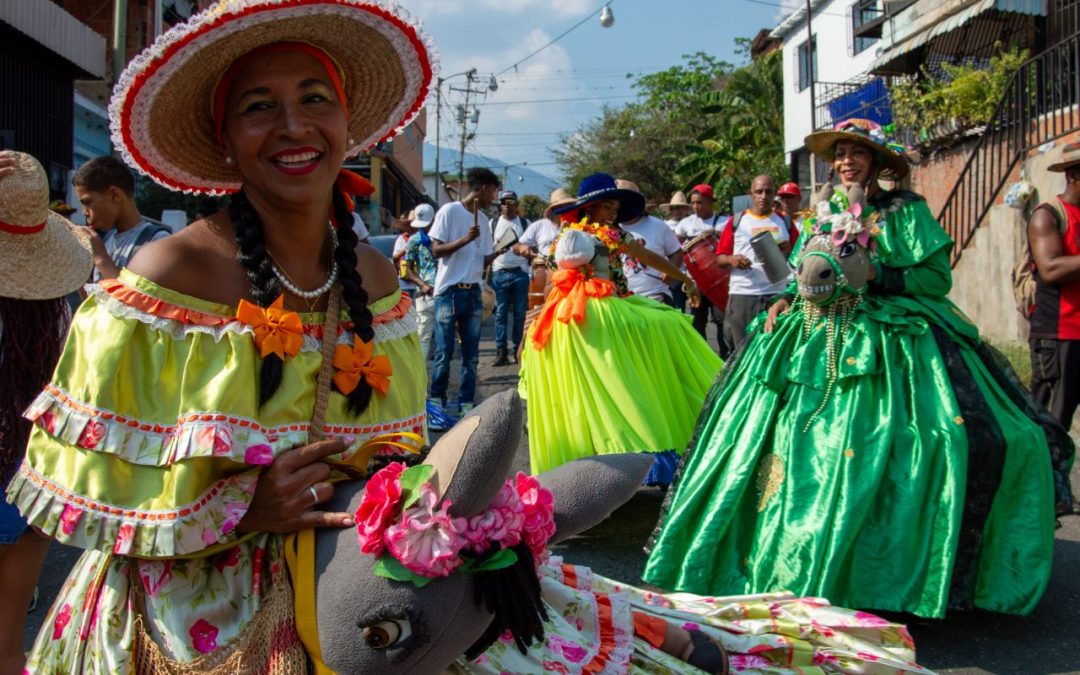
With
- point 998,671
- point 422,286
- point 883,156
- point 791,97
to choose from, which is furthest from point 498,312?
point 791,97

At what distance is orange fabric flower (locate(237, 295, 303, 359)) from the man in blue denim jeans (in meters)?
6.44

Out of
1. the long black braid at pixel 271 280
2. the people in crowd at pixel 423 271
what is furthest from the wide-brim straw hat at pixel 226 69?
the people in crowd at pixel 423 271

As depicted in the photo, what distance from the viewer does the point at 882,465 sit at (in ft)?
12.2

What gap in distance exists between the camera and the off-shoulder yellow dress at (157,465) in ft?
5.78

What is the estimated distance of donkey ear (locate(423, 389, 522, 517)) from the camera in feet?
5.21

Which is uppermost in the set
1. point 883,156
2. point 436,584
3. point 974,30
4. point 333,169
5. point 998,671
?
point 974,30

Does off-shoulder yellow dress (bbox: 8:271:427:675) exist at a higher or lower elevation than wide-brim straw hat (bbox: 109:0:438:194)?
lower

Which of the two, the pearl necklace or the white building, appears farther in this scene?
the white building

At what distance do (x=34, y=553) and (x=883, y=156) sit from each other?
3518 mm

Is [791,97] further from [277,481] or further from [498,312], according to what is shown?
[277,481]

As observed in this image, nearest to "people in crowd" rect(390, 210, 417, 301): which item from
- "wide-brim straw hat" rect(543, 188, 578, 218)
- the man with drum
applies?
"wide-brim straw hat" rect(543, 188, 578, 218)

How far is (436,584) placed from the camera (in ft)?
5.34

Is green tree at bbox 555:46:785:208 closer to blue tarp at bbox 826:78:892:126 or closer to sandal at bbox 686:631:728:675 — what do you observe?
blue tarp at bbox 826:78:892:126

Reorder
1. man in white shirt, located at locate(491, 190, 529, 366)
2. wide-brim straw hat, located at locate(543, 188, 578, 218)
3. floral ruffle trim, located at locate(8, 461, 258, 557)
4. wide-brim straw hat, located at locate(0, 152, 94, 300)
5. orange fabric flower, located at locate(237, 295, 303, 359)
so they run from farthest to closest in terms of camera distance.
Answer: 1. man in white shirt, located at locate(491, 190, 529, 366)
2. wide-brim straw hat, located at locate(543, 188, 578, 218)
3. wide-brim straw hat, located at locate(0, 152, 94, 300)
4. orange fabric flower, located at locate(237, 295, 303, 359)
5. floral ruffle trim, located at locate(8, 461, 258, 557)
